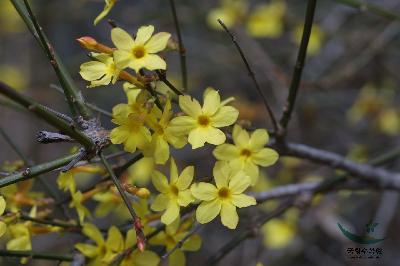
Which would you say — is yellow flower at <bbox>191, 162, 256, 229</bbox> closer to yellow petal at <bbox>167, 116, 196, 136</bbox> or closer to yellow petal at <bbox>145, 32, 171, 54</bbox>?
yellow petal at <bbox>167, 116, 196, 136</bbox>

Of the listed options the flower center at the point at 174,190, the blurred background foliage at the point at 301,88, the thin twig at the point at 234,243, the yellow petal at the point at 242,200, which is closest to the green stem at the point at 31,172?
the flower center at the point at 174,190

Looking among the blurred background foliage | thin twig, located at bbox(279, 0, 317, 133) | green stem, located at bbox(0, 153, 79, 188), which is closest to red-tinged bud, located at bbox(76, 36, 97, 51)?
green stem, located at bbox(0, 153, 79, 188)

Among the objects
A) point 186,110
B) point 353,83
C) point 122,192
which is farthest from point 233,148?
point 353,83

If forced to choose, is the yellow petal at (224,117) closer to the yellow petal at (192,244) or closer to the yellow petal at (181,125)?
the yellow petal at (181,125)

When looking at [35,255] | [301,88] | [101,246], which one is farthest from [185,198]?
[301,88]

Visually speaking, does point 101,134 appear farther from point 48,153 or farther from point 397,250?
point 48,153
